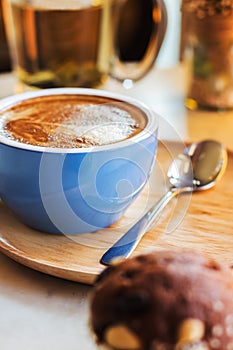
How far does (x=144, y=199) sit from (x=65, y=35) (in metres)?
0.40

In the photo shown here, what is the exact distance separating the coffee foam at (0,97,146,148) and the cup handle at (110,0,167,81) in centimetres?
32

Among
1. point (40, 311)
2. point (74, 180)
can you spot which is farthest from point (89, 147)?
point (40, 311)

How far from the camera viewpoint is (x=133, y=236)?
1.85 feet

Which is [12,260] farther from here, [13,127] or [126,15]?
[126,15]

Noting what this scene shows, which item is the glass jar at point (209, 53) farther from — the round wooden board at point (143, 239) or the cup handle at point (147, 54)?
the round wooden board at point (143, 239)

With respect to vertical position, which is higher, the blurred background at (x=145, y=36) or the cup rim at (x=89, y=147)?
the cup rim at (x=89, y=147)

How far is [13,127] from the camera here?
0.60 metres

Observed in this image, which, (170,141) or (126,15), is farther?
(126,15)

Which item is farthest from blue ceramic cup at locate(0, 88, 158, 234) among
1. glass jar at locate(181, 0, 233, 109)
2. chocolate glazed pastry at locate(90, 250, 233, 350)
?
glass jar at locate(181, 0, 233, 109)

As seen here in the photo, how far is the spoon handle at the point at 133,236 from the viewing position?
1.74ft

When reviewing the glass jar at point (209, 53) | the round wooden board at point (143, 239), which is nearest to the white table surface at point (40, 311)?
the round wooden board at point (143, 239)

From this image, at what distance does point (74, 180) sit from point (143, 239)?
0.09 meters

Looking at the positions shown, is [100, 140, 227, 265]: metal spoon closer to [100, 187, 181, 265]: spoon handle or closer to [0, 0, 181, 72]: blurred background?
[100, 187, 181, 265]: spoon handle

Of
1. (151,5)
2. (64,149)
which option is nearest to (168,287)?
(64,149)
